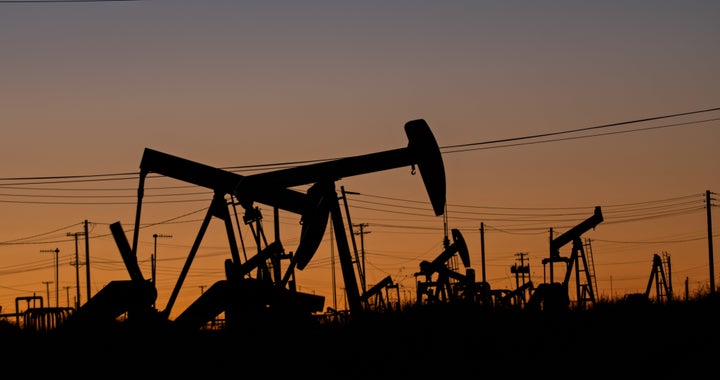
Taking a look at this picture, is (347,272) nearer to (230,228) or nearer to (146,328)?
(230,228)

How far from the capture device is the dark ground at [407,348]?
1169cm

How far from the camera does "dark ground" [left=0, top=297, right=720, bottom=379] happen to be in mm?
11688

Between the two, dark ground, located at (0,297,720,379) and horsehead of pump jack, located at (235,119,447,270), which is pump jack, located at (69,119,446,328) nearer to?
horsehead of pump jack, located at (235,119,447,270)

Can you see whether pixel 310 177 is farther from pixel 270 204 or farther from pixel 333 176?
pixel 270 204

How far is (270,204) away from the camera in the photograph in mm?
16812

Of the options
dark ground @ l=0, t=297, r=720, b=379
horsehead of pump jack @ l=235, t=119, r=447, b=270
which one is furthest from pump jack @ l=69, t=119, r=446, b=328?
dark ground @ l=0, t=297, r=720, b=379

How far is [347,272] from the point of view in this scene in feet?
51.9

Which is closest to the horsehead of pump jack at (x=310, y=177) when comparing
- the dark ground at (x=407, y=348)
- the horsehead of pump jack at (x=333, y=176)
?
the horsehead of pump jack at (x=333, y=176)

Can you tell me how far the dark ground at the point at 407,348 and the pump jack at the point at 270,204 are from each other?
0.43 metres

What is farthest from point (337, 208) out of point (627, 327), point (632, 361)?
point (632, 361)

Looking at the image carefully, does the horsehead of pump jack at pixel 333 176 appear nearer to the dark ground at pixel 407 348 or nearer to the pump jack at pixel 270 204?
the pump jack at pixel 270 204

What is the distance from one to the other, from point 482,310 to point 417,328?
4.67ft

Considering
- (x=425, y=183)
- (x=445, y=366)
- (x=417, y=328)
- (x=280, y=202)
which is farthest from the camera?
(x=280, y=202)

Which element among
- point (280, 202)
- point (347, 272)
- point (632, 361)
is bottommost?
point (632, 361)
